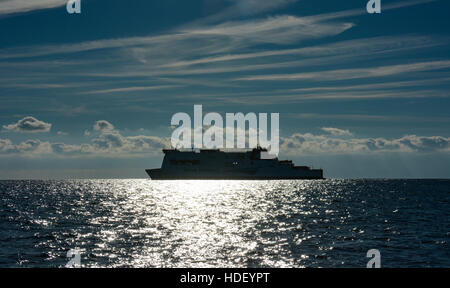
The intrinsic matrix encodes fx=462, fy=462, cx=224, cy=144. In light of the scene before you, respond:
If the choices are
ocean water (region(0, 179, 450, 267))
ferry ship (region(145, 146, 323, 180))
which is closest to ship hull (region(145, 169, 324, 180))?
ferry ship (region(145, 146, 323, 180))

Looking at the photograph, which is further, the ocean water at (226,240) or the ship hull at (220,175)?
the ship hull at (220,175)

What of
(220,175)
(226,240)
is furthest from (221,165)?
(226,240)

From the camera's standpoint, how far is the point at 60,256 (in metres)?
28.0

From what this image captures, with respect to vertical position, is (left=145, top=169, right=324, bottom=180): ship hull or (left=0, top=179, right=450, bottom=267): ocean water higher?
(left=145, top=169, right=324, bottom=180): ship hull

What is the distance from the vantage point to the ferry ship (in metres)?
182

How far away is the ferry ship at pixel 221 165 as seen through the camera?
596 feet

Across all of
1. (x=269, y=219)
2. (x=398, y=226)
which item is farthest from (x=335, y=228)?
(x=269, y=219)

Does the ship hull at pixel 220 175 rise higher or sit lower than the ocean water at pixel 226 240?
higher

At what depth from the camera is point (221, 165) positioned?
594 feet

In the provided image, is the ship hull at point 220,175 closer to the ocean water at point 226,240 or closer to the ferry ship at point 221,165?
the ferry ship at point 221,165

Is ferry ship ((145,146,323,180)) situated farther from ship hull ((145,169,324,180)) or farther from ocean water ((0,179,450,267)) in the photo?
ocean water ((0,179,450,267))

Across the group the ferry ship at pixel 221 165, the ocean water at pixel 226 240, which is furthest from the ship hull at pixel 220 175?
the ocean water at pixel 226 240
